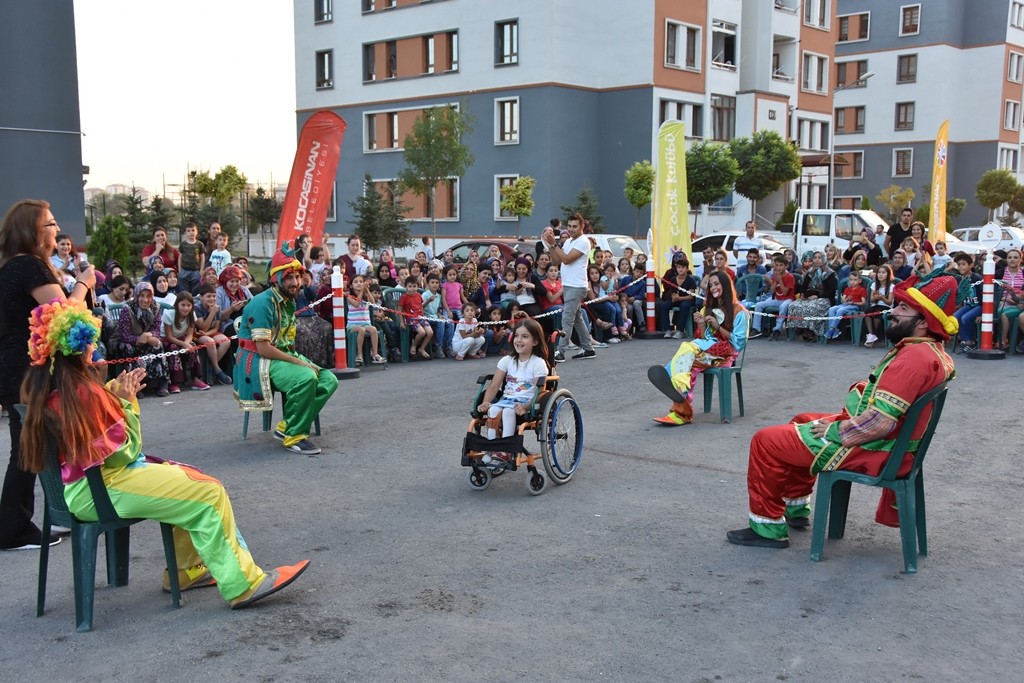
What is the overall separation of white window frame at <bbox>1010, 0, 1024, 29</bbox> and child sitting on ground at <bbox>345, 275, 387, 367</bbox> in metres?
59.4

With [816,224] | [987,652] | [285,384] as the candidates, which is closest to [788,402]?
[285,384]

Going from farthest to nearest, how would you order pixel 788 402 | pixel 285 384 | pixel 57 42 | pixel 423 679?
pixel 57 42
pixel 788 402
pixel 285 384
pixel 423 679

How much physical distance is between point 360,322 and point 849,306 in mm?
8199

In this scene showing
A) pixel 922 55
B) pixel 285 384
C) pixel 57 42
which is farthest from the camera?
pixel 922 55

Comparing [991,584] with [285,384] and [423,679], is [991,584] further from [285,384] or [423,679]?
[285,384]

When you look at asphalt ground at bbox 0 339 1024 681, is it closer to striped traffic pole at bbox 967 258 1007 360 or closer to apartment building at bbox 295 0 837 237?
striped traffic pole at bbox 967 258 1007 360

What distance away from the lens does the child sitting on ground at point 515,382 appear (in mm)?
7098

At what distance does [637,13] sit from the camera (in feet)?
137

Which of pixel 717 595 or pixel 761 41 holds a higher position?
pixel 761 41


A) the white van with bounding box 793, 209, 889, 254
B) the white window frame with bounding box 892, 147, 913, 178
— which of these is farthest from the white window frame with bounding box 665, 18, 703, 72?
the white window frame with bounding box 892, 147, 913, 178

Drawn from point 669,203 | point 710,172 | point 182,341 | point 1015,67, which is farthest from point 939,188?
point 1015,67

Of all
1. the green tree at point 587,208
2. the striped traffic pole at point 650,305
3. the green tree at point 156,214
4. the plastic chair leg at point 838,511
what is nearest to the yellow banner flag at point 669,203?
the striped traffic pole at point 650,305

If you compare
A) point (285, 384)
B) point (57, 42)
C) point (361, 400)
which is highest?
point (57, 42)

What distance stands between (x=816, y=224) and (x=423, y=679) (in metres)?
25.4
